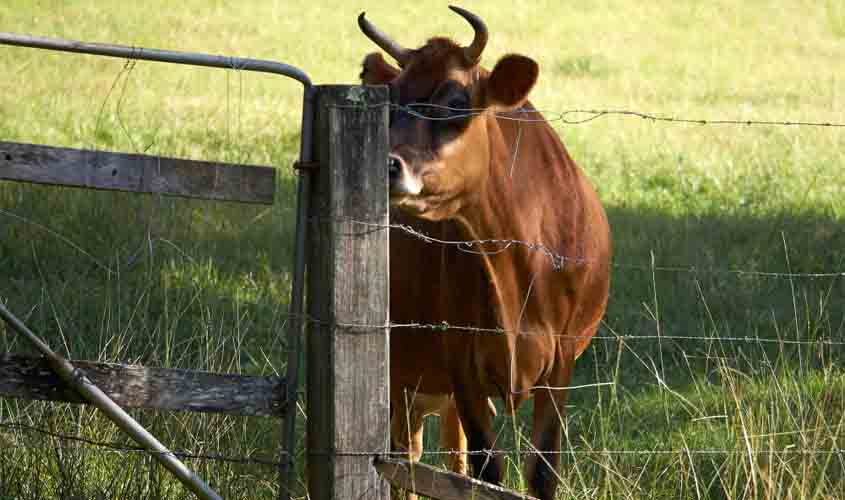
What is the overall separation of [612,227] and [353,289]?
5.95m

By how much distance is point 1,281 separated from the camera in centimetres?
679

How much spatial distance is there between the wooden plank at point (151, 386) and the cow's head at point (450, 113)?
92cm

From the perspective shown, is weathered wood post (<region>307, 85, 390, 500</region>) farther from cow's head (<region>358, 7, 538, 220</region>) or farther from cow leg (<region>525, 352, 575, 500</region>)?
cow leg (<region>525, 352, 575, 500</region>)

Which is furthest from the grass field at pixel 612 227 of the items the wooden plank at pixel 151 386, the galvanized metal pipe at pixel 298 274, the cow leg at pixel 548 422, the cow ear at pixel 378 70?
the galvanized metal pipe at pixel 298 274

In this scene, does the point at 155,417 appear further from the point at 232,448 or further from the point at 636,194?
the point at 636,194

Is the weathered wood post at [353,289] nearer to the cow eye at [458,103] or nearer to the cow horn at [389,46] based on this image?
the cow eye at [458,103]

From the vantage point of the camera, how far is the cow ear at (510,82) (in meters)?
4.07

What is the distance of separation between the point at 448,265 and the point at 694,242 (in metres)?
4.19

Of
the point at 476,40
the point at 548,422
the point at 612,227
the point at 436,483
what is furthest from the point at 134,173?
the point at 612,227

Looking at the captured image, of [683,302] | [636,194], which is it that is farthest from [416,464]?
[636,194]

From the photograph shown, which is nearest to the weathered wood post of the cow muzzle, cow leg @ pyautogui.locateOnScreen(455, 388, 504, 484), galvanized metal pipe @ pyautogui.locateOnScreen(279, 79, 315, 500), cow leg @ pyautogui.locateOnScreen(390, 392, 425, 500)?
galvanized metal pipe @ pyautogui.locateOnScreen(279, 79, 315, 500)

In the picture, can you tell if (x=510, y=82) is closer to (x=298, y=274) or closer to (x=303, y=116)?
(x=303, y=116)

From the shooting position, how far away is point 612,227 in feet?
28.7

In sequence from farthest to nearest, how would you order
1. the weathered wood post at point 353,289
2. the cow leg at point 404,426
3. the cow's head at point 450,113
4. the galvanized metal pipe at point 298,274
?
1. the cow leg at point 404,426
2. the cow's head at point 450,113
3. the galvanized metal pipe at point 298,274
4. the weathered wood post at point 353,289
